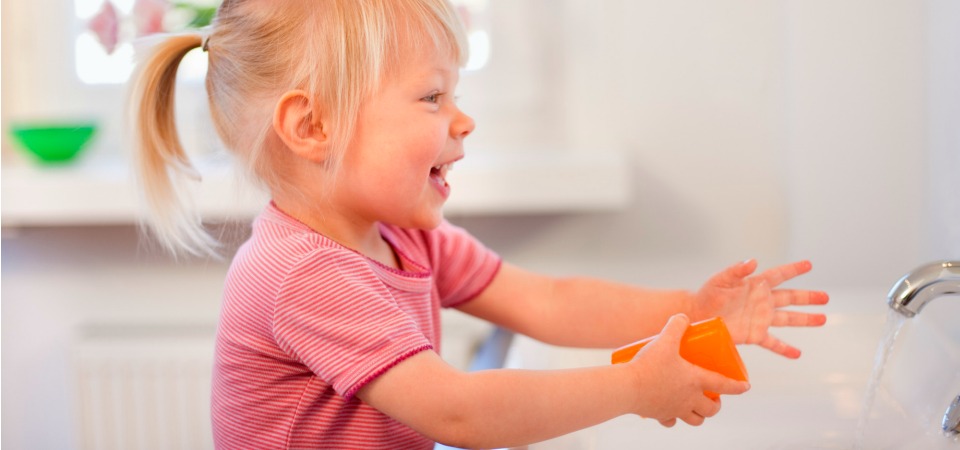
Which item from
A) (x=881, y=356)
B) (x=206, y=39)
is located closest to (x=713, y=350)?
(x=881, y=356)

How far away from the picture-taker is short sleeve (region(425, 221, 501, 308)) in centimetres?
103

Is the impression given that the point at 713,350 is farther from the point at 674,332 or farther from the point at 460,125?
the point at 460,125

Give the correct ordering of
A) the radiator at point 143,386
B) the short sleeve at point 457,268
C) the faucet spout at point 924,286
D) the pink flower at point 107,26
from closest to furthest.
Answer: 1. the faucet spout at point 924,286
2. the short sleeve at point 457,268
3. the radiator at point 143,386
4. the pink flower at point 107,26

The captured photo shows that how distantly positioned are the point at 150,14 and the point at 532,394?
1.21 m

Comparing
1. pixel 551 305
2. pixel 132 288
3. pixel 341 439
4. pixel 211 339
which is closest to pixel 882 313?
pixel 551 305

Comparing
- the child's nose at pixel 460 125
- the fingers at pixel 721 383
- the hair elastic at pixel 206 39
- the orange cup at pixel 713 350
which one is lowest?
the fingers at pixel 721 383

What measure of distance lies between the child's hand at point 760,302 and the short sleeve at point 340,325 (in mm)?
308

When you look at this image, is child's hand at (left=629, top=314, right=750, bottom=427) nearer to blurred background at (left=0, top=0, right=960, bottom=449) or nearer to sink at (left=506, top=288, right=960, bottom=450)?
sink at (left=506, top=288, right=960, bottom=450)

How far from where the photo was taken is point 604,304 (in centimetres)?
102

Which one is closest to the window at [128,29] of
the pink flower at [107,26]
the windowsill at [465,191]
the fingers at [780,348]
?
the pink flower at [107,26]

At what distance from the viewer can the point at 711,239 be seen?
1.54 metres

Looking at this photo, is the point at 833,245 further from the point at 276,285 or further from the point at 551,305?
the point at 276,285

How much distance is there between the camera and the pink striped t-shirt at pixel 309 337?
0.76m

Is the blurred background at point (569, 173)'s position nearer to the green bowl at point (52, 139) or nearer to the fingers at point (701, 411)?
the green bowl at point (52, 139)
